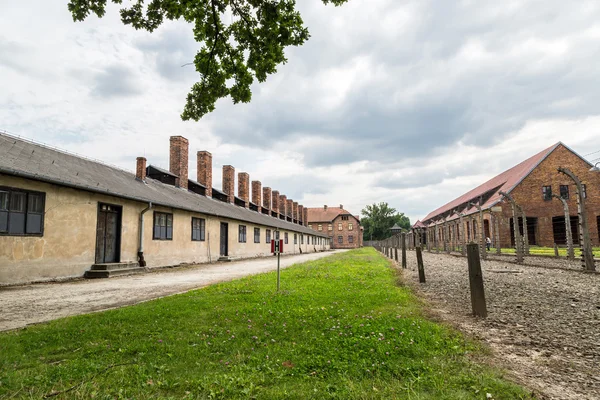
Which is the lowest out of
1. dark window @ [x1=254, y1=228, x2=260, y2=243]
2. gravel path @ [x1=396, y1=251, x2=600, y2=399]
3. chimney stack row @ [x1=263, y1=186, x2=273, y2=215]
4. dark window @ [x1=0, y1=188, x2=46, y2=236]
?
gravel path @ [x1=396, y1=251, x2=600, y2=399]

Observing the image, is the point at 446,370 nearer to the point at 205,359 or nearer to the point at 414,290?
the point at 205,359

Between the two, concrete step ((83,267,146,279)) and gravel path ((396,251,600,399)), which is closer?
gravel path ((396,251,600,399))

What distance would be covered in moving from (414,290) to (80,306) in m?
7.11

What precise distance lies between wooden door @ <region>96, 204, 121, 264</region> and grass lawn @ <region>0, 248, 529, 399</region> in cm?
936

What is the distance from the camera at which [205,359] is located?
10.7 ft

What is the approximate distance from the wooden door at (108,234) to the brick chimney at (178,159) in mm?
10880

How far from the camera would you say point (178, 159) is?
2497 cm

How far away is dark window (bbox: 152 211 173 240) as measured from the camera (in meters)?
16.5

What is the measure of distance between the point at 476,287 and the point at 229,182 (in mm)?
30565

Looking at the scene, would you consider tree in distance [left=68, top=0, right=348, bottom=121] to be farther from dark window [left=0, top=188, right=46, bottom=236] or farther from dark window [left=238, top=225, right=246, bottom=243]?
dark window [left=238, top=225, right=246, bottom=243]

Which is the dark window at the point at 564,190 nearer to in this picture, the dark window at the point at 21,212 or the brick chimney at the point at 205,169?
the brick chimney at the point at 205,169

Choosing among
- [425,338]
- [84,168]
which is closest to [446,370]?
[425,338]

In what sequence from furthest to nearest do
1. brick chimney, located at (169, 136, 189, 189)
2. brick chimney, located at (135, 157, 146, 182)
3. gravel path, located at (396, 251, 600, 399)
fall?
1. brick chimney, located at (169, 136, 189, 189)
2. brick chimney, located at (135, 157, 146, 182)
3. gravel path, located at (396, 251, 600, 399)

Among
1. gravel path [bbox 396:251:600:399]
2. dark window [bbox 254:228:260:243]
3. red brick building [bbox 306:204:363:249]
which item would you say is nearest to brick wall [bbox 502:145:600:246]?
dark window [bbox 254:228:260:243]
